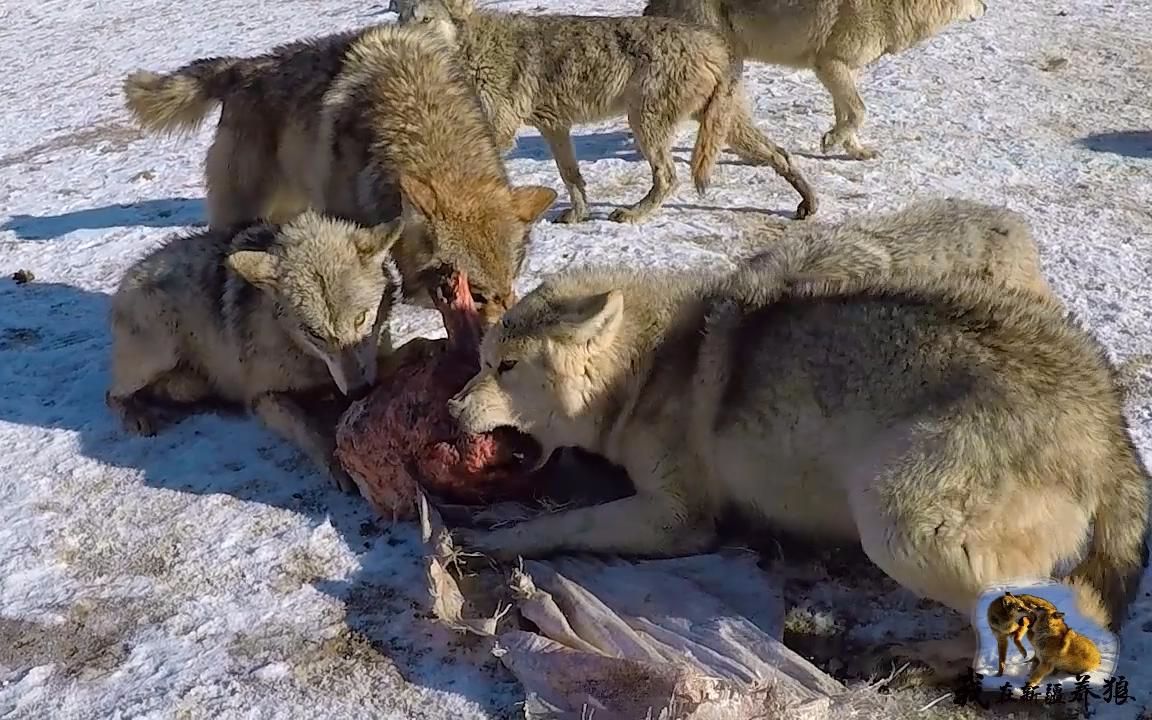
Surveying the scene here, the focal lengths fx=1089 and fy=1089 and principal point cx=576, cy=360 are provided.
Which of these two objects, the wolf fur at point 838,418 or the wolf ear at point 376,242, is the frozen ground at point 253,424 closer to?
the wolf fur at point 838,418

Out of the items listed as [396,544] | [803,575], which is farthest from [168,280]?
[803,575]

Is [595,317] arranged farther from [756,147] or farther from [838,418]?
[756,147]

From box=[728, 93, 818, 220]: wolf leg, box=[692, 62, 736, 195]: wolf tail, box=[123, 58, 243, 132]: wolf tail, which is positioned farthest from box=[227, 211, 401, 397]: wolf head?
box=[728, 93, 818, 220]: wolf leg

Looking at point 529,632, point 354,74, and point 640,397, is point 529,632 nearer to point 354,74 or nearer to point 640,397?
point 640,397

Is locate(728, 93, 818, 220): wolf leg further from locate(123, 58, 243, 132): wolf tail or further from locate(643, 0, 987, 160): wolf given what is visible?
locate(123, 58, 243, 132): wolf tail

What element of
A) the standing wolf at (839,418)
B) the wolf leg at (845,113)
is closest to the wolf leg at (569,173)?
the wolf leg at (845,113)

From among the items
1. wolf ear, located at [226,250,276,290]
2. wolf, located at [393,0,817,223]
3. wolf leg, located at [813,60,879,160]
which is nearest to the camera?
wolf ear, located at [226,250,276,290]

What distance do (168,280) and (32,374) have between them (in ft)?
3.84

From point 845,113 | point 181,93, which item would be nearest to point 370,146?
point 181,93

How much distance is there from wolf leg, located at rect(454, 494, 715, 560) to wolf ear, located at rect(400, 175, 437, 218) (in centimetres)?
158

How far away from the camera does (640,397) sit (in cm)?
423

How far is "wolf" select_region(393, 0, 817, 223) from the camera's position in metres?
7.64

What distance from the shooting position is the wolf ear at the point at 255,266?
4750 millimetres

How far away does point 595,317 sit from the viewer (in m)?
4.01
